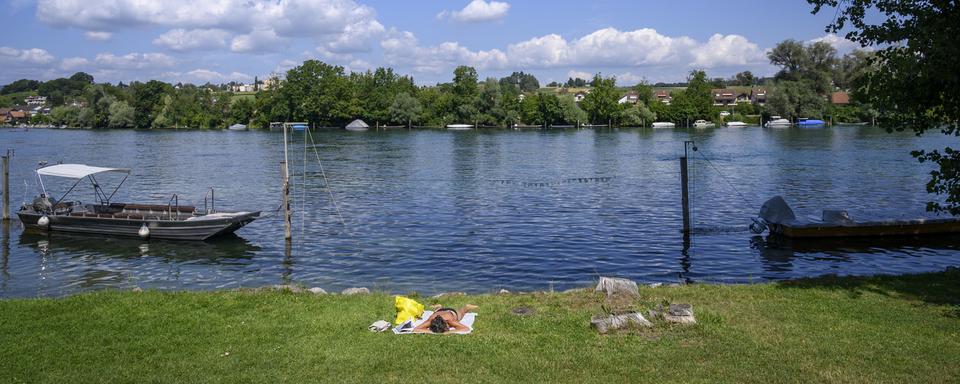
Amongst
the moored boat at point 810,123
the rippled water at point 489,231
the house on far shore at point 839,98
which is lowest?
the rippled water at point 489,231

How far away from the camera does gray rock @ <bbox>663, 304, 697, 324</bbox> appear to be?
13.8 meters

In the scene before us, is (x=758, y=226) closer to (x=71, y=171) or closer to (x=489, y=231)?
(x=489, y=231)

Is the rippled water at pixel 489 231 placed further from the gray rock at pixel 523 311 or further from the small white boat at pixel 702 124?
the small white boat at pixel 702 124

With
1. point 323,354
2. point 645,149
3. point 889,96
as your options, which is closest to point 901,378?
point 889,96

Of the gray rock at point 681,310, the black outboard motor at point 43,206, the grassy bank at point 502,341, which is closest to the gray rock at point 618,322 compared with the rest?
the grassy bank at point 502,341

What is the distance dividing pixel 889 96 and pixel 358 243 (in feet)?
74.0

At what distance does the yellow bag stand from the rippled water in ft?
28.2

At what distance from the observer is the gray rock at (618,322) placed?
534 inches

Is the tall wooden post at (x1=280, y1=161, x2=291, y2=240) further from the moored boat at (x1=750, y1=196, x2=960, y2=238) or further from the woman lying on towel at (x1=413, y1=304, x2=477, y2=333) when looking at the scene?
the moored boat at (x1=750, y1=196, x2=960, y2=238)

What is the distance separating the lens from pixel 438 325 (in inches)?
547

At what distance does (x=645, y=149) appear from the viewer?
97.4 metres

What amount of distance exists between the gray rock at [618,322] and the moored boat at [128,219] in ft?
78.4

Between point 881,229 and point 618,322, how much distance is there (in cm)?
2314

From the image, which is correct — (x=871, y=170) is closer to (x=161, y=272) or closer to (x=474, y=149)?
(x=474, y=149)
